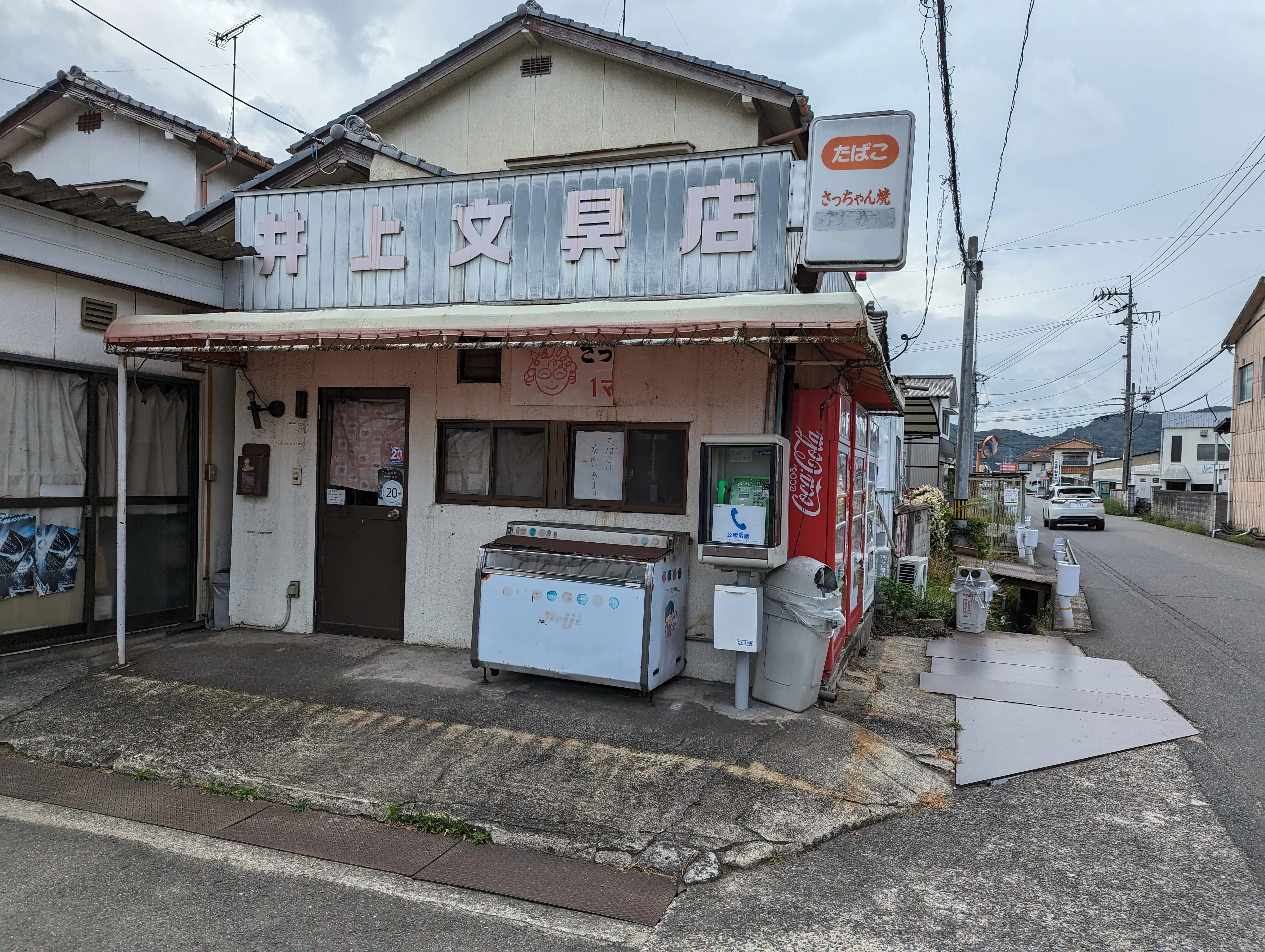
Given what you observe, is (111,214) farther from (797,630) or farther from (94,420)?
(797,630)

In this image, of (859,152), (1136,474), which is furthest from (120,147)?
(1136,474)

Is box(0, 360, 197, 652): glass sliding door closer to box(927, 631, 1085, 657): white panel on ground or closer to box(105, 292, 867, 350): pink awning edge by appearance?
box(105, 292, 867, 350): pink awning edge

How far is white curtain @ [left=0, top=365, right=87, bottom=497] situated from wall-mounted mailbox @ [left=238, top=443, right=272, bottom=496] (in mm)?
1287

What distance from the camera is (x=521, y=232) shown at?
6957mm

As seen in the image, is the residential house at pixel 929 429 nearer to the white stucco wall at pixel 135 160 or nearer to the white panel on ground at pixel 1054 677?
the white panel on ground at pixel 1054 677

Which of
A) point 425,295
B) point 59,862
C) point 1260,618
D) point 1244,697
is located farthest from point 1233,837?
point 1260,618

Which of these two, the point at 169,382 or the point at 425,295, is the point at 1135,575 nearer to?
the point at 425,295

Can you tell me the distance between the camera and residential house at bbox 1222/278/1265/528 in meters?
24.4

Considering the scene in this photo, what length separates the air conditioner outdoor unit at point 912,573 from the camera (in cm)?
1098

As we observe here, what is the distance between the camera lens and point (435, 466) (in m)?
7.30

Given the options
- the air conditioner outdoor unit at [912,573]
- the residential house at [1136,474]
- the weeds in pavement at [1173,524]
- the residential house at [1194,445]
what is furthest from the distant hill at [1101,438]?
the air conditioner outdoor unit at [912,573]

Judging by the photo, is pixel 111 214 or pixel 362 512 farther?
pixel 362 512

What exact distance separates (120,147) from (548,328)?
36.9ft

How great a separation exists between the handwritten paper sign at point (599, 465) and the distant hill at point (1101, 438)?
384 feet
